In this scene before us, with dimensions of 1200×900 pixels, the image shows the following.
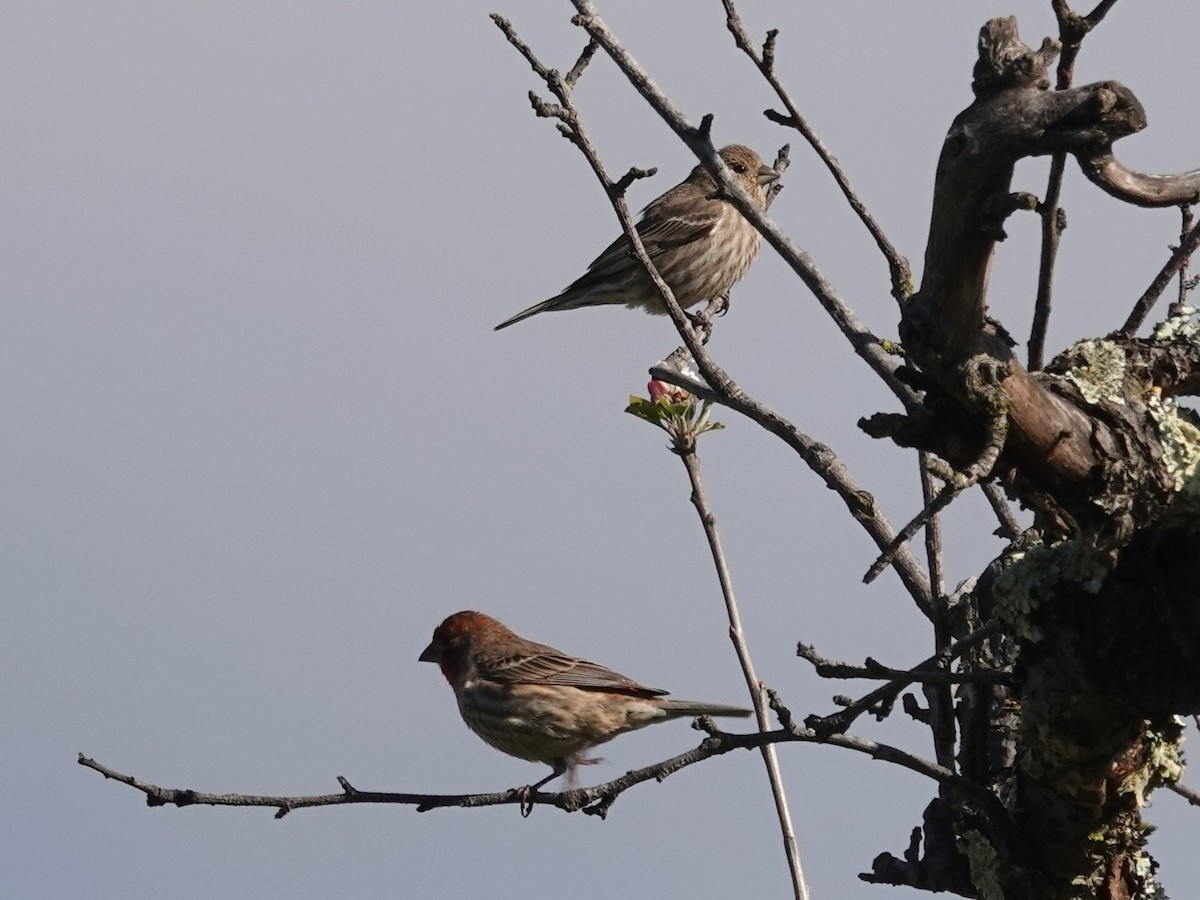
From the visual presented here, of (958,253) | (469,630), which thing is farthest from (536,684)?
(958,253)

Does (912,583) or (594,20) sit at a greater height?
(594,20)

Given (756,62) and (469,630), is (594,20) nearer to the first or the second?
(756,62)

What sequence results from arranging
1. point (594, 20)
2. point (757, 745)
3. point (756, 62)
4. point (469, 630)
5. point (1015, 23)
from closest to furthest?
point (1015, 23), point (757, 745), point (594, 20), point (756, 62), point (469, 630)

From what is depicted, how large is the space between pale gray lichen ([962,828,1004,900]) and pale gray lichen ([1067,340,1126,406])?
121 centimetres

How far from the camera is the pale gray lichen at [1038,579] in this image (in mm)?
3074

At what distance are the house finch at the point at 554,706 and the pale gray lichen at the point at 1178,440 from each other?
4051 millimetres

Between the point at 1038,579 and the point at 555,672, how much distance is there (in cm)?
471

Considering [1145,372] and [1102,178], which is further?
[1145,372]

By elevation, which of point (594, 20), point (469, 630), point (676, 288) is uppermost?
point (676, 288)

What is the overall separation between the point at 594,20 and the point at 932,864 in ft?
7.53

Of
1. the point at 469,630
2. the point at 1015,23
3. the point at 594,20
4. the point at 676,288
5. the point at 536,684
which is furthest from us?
the point at 676,288

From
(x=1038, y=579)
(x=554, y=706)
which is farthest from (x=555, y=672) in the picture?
(x=1038, y=579)

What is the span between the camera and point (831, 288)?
144 inches

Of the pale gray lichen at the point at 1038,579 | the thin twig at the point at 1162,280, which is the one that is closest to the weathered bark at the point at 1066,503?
the pale gray lichen at the point at 1038,579
